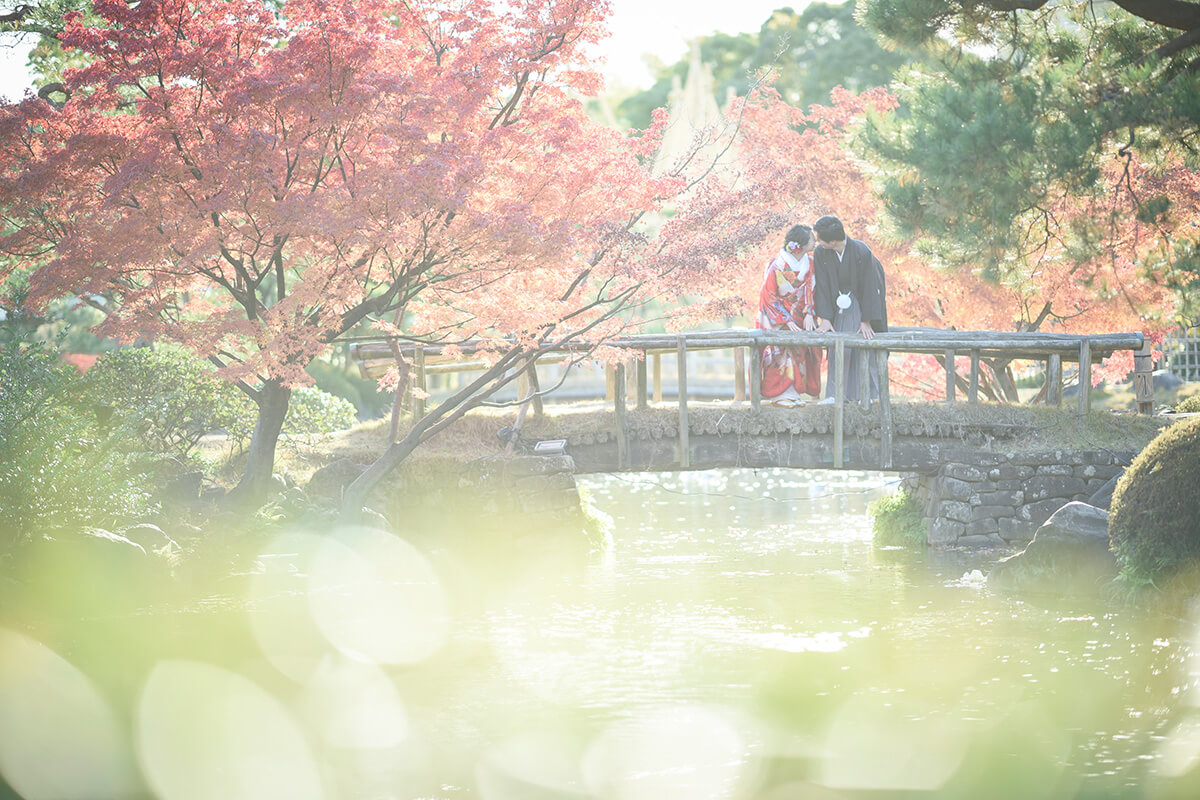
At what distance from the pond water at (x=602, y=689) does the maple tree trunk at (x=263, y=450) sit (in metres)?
0.89

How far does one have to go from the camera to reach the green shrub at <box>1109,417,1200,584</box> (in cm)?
818

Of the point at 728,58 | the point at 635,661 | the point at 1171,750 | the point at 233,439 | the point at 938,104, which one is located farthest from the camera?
the point at 728,58

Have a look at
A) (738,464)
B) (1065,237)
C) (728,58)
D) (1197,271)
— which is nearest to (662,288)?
(738,464)

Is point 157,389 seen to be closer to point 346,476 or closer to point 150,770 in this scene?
point 346,476

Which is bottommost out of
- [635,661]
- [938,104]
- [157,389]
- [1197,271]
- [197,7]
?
[635,661]

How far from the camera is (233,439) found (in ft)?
42.4

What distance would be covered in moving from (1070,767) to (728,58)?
3433cm

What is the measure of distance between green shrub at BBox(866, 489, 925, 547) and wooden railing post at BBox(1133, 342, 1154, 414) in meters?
2.71

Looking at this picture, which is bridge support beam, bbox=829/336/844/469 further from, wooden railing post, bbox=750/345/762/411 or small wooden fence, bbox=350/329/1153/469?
wooden railing post, bbox=750/345/762/411

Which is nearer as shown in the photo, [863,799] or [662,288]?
[863,799]

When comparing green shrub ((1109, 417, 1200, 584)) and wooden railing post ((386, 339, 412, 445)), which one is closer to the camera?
green shrub ((1109, 417, 1200, 584))

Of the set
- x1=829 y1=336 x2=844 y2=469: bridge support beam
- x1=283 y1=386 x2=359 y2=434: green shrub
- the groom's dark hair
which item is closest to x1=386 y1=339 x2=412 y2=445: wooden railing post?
x1=283 y1=386 x2=359 y2=434: green shrub

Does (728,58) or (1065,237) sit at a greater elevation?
(728,58)

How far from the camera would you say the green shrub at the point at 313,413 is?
13198mm
